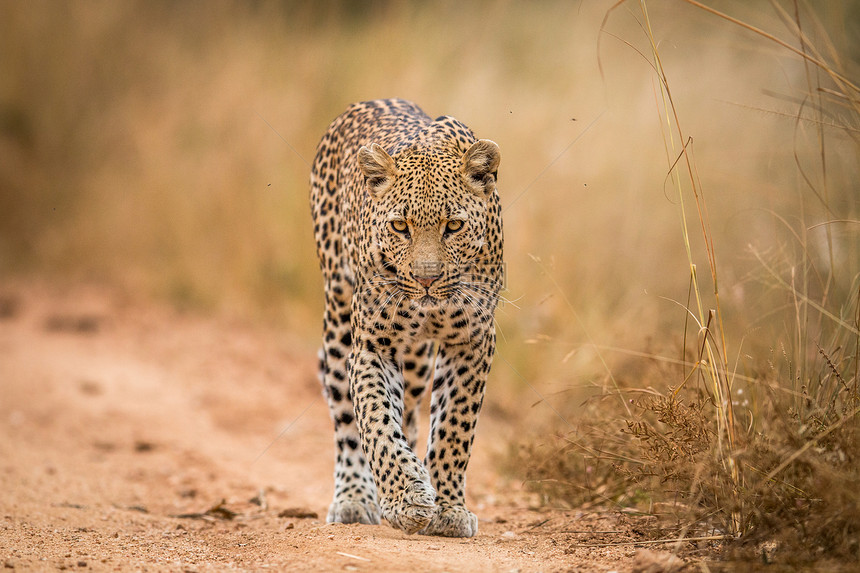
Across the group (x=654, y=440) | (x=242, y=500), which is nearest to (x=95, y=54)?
(x=242, y=500)

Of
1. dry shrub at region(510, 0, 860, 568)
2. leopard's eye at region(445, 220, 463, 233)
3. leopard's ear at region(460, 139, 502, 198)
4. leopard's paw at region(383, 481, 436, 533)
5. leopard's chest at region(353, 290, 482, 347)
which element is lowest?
leopard's paw at region(383, 481, 436, 533)

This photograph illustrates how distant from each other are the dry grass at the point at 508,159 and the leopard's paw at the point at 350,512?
43.2 inches

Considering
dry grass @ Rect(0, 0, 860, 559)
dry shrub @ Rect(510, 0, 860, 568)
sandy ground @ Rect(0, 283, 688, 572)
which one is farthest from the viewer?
dry grass @ Rect(0, 0, 860, 559)

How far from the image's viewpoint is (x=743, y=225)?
31.3ft

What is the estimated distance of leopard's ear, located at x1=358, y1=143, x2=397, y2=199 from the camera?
4883mm

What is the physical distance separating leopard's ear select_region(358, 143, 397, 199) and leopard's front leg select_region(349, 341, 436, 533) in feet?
2.76

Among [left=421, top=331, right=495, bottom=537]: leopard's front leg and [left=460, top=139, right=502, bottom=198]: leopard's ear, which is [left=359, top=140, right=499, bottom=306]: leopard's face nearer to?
[left=460, top=139, right=502, bottom=198]: leopard's ear

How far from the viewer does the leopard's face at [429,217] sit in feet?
15.2

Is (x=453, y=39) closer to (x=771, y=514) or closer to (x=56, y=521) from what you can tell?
(x=56, y=521)

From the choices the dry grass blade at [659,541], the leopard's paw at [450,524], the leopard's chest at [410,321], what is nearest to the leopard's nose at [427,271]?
the leopard's chest at [410,321]

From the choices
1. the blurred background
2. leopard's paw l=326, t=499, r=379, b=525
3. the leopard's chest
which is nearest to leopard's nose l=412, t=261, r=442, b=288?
Result: the leopard's chest

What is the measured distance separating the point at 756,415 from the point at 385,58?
8.20m

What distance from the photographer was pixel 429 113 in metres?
10.5

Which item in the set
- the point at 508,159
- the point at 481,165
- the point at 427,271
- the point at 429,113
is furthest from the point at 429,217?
the point at 429,113
